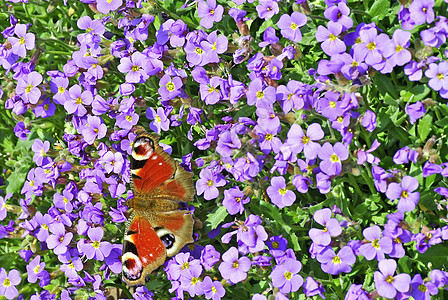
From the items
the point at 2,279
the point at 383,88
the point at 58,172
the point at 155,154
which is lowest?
the point at 2,279

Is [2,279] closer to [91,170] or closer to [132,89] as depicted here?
[91,170]

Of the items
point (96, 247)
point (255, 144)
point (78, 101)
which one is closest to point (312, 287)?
point (255, 144)

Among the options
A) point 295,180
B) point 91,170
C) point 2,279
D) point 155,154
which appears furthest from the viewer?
point 2,279

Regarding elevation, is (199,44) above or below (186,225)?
above

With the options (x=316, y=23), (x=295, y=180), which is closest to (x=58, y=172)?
(x=295, y=180)

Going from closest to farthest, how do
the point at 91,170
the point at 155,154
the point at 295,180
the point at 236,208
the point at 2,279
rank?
the point at 295,180 < the point at 236,208 < the point at 155,154 < the point at 91,170 < the point at 2,279

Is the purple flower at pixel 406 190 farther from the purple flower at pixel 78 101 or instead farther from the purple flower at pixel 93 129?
the purple flower at pixel 78 101

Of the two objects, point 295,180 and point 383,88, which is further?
point 383,88
